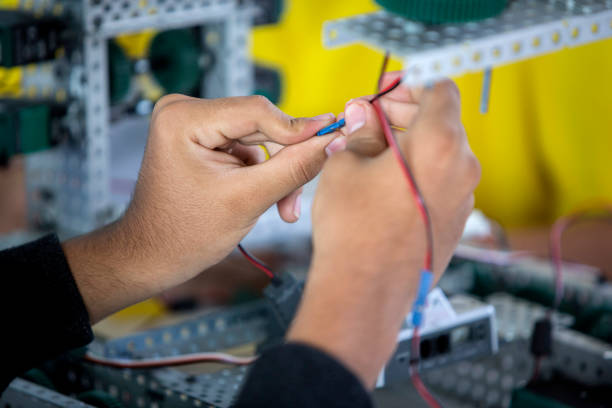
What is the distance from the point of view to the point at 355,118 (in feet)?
2.18

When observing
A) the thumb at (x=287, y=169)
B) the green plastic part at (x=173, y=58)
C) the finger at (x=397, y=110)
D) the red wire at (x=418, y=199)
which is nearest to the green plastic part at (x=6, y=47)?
the green plastic part at (x=173, y=58)

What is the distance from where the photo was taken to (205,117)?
2.48 ft

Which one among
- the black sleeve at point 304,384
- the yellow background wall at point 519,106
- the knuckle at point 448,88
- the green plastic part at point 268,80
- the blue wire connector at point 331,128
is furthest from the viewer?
the yellow background wall at point 519,106

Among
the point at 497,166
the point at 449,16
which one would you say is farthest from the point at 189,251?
the point at 497,166

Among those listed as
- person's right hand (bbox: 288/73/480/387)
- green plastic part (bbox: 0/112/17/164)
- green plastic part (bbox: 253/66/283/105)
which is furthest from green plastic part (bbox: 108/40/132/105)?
person's right hand (bbox: 288/73/480/387)

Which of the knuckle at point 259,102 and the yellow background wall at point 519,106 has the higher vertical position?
the knuckle at point 259,102

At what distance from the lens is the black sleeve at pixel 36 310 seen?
0.74 metres

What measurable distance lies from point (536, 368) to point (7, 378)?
1.85ft

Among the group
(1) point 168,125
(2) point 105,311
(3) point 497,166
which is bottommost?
(3) point 497,166

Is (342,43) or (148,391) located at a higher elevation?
(342,43)

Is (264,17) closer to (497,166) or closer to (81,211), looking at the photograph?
(81,211)

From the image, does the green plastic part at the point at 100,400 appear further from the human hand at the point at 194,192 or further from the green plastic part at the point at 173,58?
the green plastic part at the point at 173,58

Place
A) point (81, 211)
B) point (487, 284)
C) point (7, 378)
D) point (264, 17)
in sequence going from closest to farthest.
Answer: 1. point (7, 378)
2. point (487, 284)
3. point (81, 211)
4. point (264, 17)

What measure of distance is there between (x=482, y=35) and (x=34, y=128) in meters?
0.75
